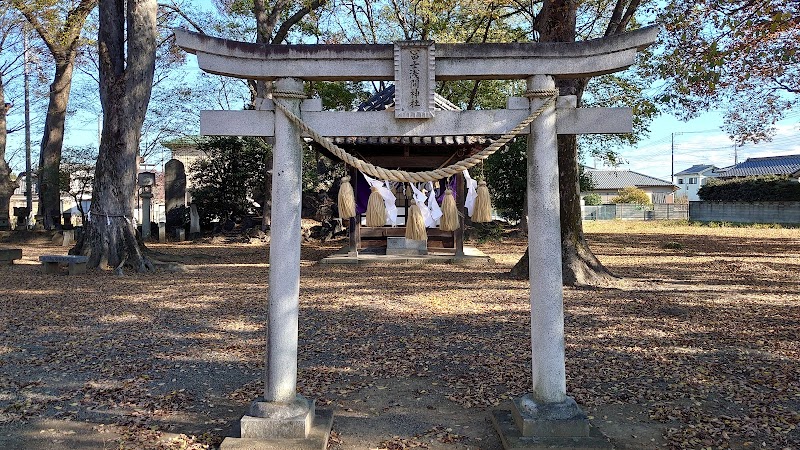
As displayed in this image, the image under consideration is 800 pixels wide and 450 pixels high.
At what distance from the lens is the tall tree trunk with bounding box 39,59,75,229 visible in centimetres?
2130

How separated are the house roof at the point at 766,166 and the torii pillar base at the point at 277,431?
169ft

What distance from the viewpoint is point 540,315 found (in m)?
4.04

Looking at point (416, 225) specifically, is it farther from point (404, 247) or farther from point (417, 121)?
point (404, 247)

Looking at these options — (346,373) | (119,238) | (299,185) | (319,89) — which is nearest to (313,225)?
(319,89)

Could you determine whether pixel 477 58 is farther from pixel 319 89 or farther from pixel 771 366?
pixel 319 89

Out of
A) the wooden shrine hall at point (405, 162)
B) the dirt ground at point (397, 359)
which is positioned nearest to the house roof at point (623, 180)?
the wooden shrine hall at point (405, 162)

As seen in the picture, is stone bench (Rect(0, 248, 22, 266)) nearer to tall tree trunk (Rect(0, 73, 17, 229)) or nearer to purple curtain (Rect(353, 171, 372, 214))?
purple curtain (Rect(353, 171, 372, 214))

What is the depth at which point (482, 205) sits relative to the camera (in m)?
4.59

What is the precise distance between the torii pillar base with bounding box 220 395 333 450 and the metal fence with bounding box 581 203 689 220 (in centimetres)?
3959

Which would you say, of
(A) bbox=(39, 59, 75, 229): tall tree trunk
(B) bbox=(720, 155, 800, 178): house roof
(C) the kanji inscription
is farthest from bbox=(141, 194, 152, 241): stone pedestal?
(B) bbox=(720, 155, 800, 178): house roof

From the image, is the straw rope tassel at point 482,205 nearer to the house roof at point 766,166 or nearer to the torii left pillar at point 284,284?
the torii left pillar at point 284,284

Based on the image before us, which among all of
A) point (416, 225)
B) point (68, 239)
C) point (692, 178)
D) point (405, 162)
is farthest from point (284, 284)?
point (692, 178)

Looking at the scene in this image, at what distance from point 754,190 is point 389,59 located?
117ft

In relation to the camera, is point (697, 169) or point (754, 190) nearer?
point (754, 190)
